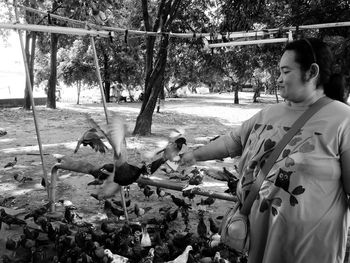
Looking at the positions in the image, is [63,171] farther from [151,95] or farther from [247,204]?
[247,204]

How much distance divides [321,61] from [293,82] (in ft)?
0.44

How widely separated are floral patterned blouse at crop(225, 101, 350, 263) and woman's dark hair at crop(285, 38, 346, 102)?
8cm

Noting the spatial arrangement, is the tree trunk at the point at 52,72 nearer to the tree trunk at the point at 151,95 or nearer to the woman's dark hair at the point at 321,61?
the tree trunk at the point at 151,95

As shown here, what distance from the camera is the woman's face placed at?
1.49 metres

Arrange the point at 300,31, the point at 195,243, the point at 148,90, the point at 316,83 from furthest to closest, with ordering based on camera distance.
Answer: the point at 148,90
the point at 300,31
the point at 195,243
the point at 316,83

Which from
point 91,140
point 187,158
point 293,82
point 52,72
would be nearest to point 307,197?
point 293,82

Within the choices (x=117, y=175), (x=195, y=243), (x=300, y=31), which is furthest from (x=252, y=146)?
(x=300, y=31)

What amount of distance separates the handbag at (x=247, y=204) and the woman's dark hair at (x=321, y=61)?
6cm

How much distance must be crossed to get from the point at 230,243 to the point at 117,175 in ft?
1.96

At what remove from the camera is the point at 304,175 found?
1.38 m

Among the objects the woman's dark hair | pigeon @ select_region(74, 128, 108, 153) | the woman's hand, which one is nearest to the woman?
the woman's dark hair

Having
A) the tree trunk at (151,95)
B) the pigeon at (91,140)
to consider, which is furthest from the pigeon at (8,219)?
the tree trunk at (151,95)

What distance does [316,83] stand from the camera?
4.88 feet

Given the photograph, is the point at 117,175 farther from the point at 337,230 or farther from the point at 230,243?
the point at 337,230
